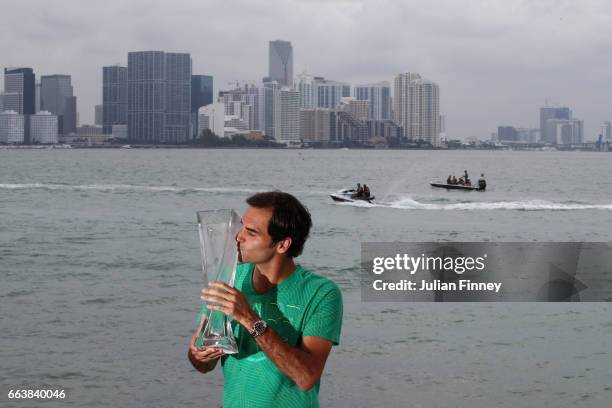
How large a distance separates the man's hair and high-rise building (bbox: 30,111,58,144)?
189 metres

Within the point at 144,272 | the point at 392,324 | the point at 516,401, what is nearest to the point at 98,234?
the point at 144,272

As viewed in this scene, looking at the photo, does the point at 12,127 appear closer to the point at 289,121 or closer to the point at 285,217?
the point at 289,121

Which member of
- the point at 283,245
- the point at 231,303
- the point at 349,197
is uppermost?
the point at 283,245

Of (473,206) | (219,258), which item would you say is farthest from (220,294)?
(473,206)

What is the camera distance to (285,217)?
7.80 feet

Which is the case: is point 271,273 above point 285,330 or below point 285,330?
above

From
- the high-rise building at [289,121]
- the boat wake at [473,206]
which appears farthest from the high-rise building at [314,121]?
the boat wake at [473,206]

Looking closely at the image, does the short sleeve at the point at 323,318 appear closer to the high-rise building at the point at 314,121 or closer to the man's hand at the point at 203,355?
the man's hand at the point at 203,355

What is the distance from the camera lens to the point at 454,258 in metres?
25.0

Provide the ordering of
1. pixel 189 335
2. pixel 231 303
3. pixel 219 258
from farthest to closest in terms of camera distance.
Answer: pixel 189 335
pixel 219 258
pixel 231 303

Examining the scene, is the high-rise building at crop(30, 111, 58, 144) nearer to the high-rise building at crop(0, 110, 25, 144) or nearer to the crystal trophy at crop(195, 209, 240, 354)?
the high-rise building at crop(0, 110, 25, 144)

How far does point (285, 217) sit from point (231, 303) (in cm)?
27

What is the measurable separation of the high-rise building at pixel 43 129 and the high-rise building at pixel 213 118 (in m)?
27.5

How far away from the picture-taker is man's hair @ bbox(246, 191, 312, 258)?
2371 mm
